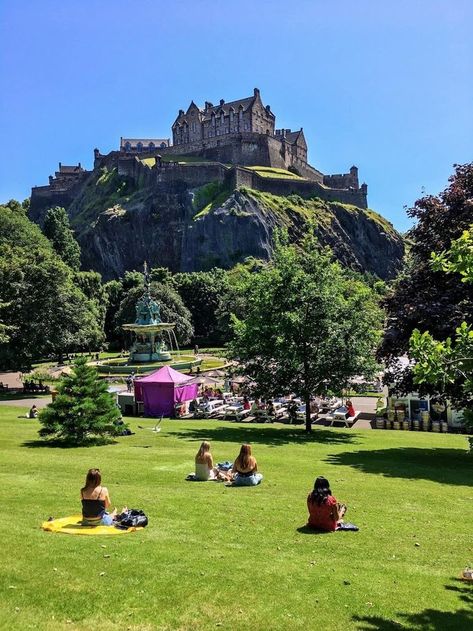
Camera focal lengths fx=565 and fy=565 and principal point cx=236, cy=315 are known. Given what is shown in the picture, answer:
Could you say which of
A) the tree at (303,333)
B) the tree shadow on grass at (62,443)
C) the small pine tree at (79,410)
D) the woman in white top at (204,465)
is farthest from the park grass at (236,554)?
the tree at (303,333)

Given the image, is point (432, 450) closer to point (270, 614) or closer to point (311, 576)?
point (311, 576)

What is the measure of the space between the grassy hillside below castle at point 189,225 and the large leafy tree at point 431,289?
74.5 metres

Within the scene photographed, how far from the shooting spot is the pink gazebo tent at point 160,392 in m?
24.4

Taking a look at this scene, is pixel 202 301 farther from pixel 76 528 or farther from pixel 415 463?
pixel 76 528

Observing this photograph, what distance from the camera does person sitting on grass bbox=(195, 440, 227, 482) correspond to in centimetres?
1134

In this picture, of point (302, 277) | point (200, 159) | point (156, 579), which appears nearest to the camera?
point (156, 579)

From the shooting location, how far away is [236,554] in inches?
274

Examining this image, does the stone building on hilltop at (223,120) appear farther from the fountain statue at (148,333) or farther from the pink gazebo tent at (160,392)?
the pink gazebo tent at (160,392)

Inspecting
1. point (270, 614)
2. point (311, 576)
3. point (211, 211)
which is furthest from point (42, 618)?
point (211, 211)

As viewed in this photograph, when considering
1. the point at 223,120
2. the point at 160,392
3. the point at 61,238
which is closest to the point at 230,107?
the point at 223,120

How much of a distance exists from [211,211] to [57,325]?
66.4 meters

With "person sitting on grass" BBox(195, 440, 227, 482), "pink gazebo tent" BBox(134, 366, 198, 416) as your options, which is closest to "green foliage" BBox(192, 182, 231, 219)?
"pink gazebo tent" BBox(134, 366, 198, 416)

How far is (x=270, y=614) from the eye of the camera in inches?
215

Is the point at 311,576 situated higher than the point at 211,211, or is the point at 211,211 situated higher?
the point at 211,211
